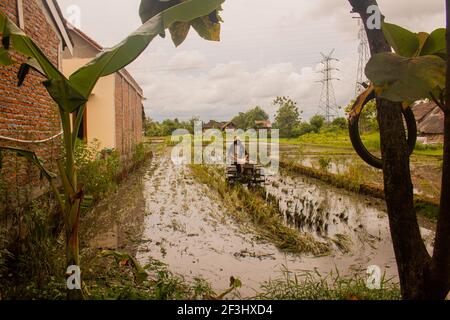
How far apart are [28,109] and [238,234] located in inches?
161

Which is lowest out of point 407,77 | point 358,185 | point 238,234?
point 238,234

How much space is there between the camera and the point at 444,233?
1.23 metres

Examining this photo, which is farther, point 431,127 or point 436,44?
point 431,127

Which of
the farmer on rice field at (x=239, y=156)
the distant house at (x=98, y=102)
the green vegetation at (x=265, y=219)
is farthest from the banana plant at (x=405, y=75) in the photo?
the distant house at (x=98, y=102)

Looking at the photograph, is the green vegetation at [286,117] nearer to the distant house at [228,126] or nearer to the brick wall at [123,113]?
the distant house at [228,126]

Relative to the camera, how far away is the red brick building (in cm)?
428

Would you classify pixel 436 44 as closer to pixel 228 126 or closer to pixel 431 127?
pixel 431 127

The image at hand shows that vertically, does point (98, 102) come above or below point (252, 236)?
above

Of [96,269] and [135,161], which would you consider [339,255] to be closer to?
[96,269]

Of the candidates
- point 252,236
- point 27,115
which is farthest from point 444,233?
point 27,115

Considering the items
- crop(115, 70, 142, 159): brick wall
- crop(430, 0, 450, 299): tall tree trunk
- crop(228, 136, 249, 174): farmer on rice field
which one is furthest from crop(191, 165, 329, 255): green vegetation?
crop(115, 70, 142, 159): brick wall

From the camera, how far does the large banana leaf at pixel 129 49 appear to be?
1.63m

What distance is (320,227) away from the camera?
18.5ft
